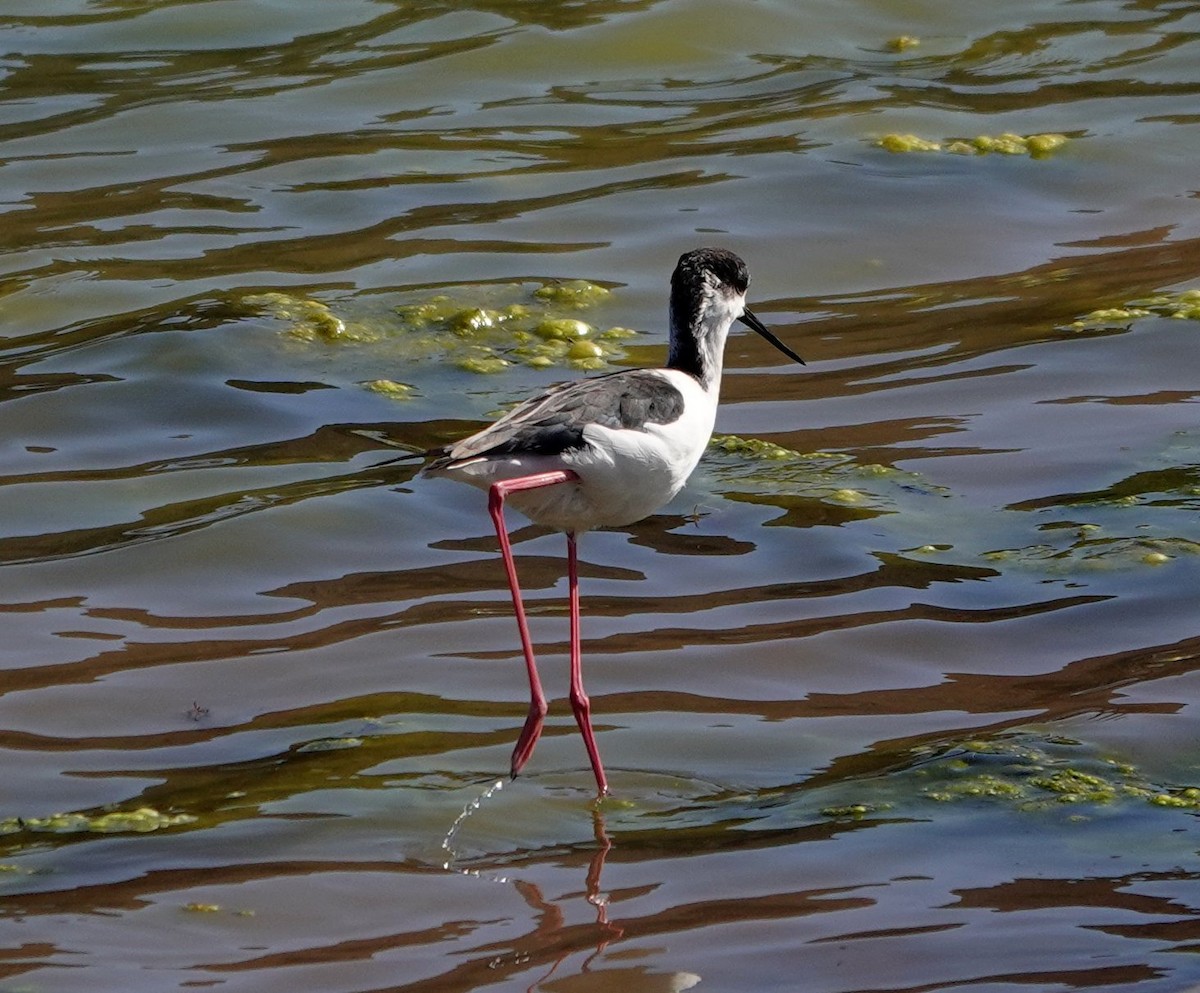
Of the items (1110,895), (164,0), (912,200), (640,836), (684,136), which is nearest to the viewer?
(1110,895)

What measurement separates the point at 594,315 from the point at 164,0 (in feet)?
17.9

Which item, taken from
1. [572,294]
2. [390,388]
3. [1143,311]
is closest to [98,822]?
[390,388]

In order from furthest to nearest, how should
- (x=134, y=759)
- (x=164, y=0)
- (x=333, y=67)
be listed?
(x=164, y=0) < (x=333, y=67) < (x=134, y=759)

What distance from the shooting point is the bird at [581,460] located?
4.91 m

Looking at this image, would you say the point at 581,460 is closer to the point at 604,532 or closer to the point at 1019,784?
the point at 1019,784

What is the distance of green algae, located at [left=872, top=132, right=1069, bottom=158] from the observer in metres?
10.3

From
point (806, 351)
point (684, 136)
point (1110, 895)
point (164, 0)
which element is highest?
point (164, 0)

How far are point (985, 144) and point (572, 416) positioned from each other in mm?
6023

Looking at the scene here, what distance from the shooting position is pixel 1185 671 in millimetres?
5316

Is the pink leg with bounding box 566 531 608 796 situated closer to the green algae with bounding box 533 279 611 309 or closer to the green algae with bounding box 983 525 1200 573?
the green algae with bounding box 983 525 1200 573

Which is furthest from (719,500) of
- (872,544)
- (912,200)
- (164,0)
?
(164,0)

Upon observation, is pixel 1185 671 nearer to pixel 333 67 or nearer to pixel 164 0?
pixel 333 67

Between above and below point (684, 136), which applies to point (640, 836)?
below

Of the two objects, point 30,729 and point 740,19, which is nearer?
point 30,729
